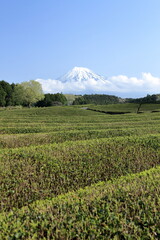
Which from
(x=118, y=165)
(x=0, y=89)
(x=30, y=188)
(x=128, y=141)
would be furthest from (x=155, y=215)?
(x=0, y=89)

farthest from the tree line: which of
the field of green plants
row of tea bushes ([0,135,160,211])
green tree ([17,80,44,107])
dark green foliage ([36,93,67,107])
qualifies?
row of tea bushes ([0,135,160,211])

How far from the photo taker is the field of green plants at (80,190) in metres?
4.62

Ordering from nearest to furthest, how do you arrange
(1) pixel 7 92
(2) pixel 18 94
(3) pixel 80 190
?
(3) pixel 80 190, (2) pixel 18 94, (1) pixel 7 92

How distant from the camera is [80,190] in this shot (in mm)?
7387

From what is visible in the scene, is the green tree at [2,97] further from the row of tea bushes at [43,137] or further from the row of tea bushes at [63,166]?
the row of tea bushes at [63,166]

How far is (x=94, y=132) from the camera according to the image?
63.7ft

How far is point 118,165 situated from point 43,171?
4.12 meters

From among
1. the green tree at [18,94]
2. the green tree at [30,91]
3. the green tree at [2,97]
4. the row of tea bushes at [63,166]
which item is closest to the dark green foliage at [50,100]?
the green tree at [30,91]

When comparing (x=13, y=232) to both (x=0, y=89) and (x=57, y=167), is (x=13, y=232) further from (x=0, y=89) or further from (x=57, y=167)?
(x=0, y=89)

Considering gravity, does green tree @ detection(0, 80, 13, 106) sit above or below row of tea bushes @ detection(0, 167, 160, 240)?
above

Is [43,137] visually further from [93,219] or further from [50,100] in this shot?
[50,100]

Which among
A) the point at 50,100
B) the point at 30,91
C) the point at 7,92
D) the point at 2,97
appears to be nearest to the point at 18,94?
the point at 30,91

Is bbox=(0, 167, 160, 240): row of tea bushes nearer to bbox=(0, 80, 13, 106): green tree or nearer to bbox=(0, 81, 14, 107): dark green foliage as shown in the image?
bbox=(0, 81, 14, 107): dark green foliage

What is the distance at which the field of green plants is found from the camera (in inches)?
182
